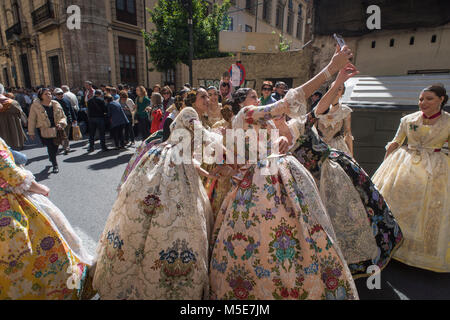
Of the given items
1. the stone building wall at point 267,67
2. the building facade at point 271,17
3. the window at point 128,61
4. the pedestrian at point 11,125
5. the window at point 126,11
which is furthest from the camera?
the building facade at point 271,17

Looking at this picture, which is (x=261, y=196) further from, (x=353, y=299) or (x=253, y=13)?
(x=253, y=13)

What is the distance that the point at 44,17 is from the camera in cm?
1786

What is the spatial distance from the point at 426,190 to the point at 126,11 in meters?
21.2

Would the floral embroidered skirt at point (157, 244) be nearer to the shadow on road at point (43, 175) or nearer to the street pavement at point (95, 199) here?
the street pavement at point (95, 199)

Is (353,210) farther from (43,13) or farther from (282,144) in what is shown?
(43,13)

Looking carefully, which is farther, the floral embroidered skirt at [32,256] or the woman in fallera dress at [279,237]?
the floral embroidered skirt at [32,256]

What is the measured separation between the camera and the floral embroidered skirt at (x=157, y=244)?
2020 millimetres

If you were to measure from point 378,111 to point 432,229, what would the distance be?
111 inches

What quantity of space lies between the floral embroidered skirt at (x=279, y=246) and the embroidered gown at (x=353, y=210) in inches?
25.6

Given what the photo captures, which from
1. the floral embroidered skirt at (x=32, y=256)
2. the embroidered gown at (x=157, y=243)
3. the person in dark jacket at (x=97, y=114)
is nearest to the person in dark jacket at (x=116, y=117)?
the person in dark jacket at (x=97, y=114)

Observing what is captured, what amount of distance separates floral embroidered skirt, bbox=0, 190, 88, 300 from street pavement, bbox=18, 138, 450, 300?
963 millimetres

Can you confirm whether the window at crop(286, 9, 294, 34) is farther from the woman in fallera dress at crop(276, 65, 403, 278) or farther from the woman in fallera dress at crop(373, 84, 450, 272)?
the woman in fallera dress at crop(276, 65, 403, 278)

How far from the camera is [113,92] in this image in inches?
374

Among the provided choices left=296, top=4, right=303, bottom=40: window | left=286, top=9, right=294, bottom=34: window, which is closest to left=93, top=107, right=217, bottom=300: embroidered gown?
left=286, top=9, right=294, bottom=34: window
